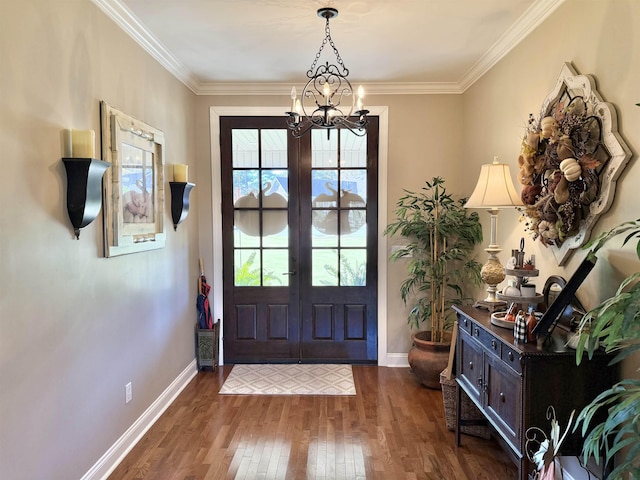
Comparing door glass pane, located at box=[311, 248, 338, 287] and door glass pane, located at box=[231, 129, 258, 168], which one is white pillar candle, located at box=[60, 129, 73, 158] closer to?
door glass pane, located at box=[231, 129, 258, 168]

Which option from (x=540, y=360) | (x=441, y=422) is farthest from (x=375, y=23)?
(x=441, y=422)

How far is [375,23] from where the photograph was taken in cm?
270

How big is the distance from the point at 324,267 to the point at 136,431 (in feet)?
6.91

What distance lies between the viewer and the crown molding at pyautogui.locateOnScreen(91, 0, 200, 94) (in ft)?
7.87

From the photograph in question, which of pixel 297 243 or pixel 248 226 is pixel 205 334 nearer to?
pixel 248 226

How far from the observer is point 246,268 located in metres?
4.10

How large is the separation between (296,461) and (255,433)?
17.4 inches

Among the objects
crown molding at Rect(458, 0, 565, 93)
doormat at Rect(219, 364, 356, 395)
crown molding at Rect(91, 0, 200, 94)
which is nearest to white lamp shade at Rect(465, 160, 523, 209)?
crown molding at Rect(458, 0, 565, 93)

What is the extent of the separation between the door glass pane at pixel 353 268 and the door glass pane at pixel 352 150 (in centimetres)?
85

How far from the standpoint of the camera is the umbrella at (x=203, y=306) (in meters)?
3.92

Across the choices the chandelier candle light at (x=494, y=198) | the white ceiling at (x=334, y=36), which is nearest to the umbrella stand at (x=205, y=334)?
the white ceiling at (x=334, y=36)

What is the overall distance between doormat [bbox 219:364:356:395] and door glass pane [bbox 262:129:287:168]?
6.45ft

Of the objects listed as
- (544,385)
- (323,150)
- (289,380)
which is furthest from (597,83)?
(289,380)

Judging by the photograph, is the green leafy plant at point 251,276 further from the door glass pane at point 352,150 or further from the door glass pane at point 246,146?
the door glass pane at point 352,150
